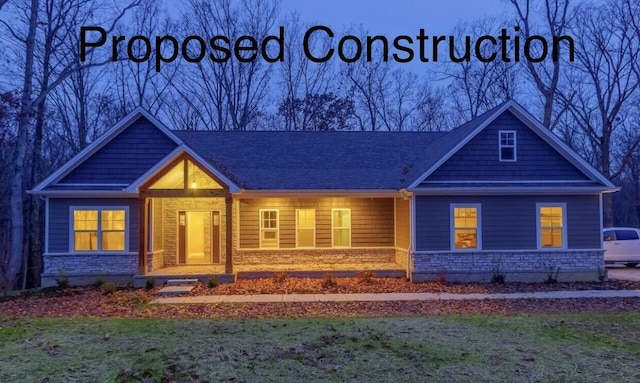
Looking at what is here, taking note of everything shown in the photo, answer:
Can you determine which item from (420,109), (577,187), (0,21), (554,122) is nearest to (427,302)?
(577,187)

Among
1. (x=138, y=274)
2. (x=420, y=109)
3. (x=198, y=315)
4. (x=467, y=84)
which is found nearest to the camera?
(x=198, y=315)

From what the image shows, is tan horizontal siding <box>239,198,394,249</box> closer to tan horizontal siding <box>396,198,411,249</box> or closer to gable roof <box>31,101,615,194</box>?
tan horizontal siding <box>396,198,411,249</box>

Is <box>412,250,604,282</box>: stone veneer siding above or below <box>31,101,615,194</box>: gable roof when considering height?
below

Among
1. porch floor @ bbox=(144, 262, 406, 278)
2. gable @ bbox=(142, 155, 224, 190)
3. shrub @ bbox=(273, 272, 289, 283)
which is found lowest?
shrub @ bbox=(273, 272, 289, 283)

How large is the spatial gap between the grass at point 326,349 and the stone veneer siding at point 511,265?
5200 mm

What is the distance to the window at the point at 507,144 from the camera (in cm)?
1565

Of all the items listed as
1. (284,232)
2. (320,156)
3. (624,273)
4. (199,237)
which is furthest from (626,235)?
(199,237)

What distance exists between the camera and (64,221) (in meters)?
15.2

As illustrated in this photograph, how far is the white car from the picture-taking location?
64.4ft

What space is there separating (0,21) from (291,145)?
38.2ft

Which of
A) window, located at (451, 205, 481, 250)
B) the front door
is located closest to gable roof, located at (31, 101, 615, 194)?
window, located at (451, 205, 481, 250)

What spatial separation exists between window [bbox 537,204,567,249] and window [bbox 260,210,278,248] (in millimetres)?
8370

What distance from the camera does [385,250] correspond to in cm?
1744

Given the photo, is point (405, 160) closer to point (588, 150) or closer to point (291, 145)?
point (291, 145)
